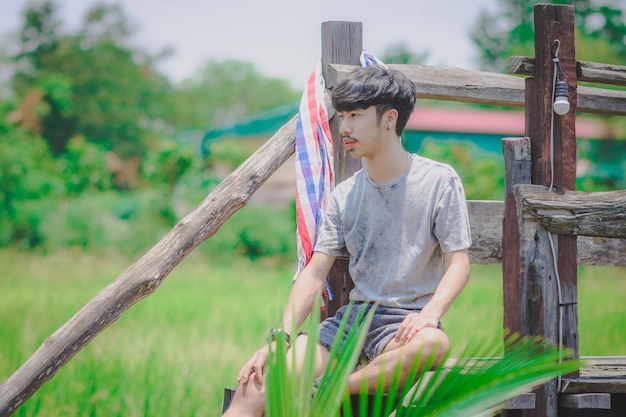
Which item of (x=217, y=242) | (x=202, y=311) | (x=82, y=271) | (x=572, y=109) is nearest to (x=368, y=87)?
(x=572, y=109)

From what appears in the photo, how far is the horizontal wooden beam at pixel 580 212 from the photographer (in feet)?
8.48

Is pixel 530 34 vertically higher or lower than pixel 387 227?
higher

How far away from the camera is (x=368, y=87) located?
254 centimetres

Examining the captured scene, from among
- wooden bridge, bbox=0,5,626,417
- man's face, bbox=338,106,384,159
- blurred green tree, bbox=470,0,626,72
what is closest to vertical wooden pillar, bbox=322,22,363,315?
wooden bridge, bbox=0,5,626,417

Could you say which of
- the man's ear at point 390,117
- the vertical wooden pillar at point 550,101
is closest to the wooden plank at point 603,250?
the vertical wooden pillar at point 550,101

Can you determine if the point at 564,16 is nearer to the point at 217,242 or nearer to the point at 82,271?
the point at 82,271

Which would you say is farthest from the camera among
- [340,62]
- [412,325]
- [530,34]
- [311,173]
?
[530,34]

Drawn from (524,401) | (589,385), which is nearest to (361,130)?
(524,401)

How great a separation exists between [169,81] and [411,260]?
25.6m

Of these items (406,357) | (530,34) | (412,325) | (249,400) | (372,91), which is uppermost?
(530,34)

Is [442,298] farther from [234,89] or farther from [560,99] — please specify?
[234,89]

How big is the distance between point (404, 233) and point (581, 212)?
23.5 inches

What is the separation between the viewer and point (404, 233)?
2.60 meters

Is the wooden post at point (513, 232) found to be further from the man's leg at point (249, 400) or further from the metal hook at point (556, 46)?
the man's leg at point (249, 400)
